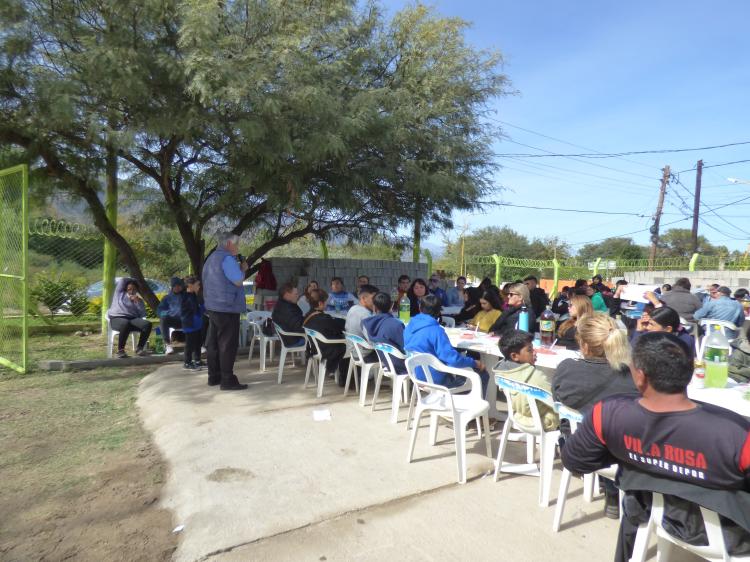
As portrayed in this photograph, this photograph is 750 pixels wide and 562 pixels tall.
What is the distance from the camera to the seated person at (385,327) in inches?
188

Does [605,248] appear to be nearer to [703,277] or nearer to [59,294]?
[703,277]

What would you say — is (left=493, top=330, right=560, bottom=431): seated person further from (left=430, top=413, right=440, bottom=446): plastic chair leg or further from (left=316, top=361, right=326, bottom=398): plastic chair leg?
(left=316, top=361, right=326, bottom=398): plastic chair leg

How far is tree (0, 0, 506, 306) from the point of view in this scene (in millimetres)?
5527

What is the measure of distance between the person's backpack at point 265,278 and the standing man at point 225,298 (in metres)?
3.91

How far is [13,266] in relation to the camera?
641 cm

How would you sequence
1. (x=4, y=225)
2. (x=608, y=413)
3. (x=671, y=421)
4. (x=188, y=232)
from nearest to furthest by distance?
(x=671, y=421) → (x=608, y=413) → (x=4, y=225) → (x=188, y=232)

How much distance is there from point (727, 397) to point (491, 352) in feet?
6.20

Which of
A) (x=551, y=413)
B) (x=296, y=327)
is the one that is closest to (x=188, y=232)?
(x=296, y=327)

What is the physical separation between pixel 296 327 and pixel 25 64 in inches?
170

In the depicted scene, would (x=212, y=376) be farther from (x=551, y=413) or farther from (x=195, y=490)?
(x=551, y=413)

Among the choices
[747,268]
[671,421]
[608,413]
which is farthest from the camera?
[747,268]

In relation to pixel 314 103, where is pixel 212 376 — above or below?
below

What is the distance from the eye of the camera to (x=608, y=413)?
70.8 inches

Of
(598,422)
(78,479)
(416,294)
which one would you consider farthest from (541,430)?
(416,294)
